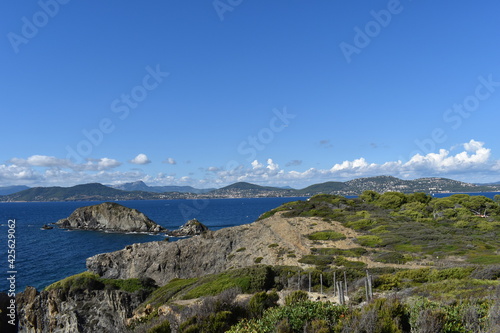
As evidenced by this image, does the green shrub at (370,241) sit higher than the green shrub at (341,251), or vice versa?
the green shrub at (370,241)

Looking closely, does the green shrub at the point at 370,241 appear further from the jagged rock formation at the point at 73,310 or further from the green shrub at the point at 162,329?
the green shrub at the point at 162,329

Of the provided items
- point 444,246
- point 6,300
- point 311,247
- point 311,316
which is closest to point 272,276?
point 311,247

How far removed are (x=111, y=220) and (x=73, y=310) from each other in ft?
245

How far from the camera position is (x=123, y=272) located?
40500mm

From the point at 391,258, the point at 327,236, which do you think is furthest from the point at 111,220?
the point at 391,258

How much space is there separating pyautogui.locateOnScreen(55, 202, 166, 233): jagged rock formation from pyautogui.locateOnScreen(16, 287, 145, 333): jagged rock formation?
61.0 meters

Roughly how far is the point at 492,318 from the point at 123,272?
131 ft

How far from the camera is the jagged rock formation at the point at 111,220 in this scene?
291 ft

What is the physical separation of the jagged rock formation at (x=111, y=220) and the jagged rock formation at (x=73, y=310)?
200 ft

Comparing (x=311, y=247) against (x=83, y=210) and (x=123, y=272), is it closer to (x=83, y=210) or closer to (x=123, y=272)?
(x=123, y=272)

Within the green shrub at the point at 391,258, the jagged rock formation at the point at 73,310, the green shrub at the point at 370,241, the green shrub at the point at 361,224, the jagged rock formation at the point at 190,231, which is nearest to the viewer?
the jagged rock formation at the point at 73,310

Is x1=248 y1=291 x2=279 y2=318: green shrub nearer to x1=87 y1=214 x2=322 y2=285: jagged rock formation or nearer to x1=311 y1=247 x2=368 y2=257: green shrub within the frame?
x1=311 y1=247 x2=368 y2=257: green shrub

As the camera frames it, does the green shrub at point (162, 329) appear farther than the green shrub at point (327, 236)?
No

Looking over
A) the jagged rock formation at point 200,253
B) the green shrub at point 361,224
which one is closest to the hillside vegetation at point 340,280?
the green shrub at point 361,224
